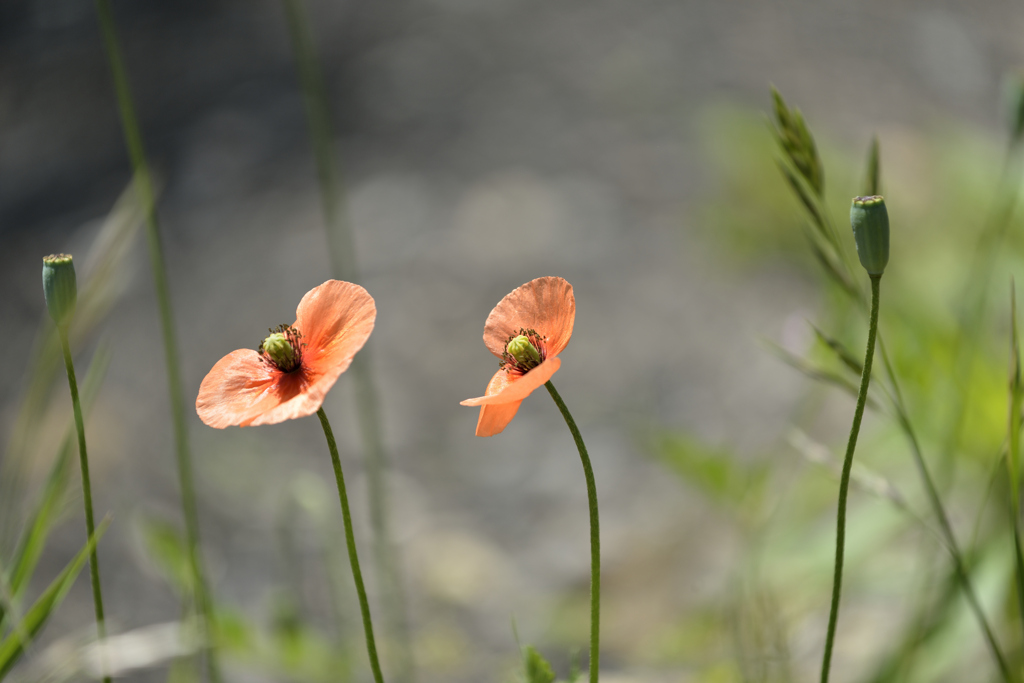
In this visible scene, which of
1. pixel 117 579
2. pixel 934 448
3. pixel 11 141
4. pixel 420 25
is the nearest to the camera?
pixel 934 448

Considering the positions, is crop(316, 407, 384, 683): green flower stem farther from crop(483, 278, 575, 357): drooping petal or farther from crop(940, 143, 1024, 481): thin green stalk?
crop(940, 143, 1024, 481): thin green stalk

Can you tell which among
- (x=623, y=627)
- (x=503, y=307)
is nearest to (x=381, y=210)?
(x=623, y=627)

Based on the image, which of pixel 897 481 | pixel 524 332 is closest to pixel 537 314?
pixel 524 332

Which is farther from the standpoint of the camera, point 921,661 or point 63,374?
point 63,374

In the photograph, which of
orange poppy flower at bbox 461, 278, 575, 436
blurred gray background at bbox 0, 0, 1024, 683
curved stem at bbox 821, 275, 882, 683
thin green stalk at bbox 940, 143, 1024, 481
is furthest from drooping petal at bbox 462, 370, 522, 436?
blurred gray background at bbox 0, 0, 1024, 683

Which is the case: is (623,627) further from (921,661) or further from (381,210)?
(381,210)

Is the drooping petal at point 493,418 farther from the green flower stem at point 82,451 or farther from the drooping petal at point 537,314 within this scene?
the green flower stem at point 82,451

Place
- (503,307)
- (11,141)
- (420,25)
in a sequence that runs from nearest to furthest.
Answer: (503,307)
(11,141)
(420,25)
